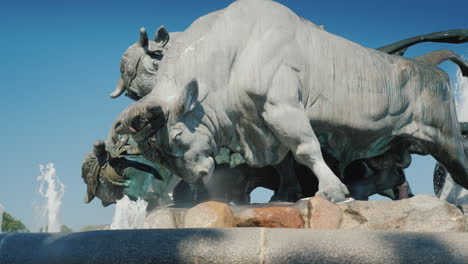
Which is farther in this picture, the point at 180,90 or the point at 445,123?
the point at 445,123

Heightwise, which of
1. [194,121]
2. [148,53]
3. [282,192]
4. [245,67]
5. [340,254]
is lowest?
[340,254]

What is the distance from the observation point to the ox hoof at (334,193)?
4.73m

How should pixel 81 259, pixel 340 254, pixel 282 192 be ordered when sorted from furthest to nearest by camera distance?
pixel 282 192
pixel 81 259
pixel 340 254

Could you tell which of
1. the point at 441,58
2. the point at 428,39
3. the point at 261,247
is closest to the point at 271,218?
the point at 261,247

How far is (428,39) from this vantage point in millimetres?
7500

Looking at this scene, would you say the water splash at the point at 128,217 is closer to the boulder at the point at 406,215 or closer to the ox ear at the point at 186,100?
the ox ear at the point at 186,100

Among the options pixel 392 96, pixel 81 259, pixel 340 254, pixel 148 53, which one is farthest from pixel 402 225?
pixel 148 53

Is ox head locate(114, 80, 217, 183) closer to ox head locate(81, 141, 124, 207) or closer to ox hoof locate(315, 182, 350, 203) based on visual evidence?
ox hoof locate(315, 182, 350, 203)

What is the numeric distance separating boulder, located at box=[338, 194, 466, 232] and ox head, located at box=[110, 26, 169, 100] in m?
3.54

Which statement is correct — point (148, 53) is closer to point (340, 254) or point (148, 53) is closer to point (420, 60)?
point (420, 60)

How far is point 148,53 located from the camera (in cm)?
710

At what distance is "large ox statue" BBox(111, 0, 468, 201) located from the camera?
4891mm

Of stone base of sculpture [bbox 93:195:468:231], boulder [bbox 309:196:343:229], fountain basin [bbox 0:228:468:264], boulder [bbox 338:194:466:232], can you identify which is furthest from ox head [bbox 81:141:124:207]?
fountain basin [bbox 0:228:468:264]

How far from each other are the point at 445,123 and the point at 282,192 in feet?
5.86
